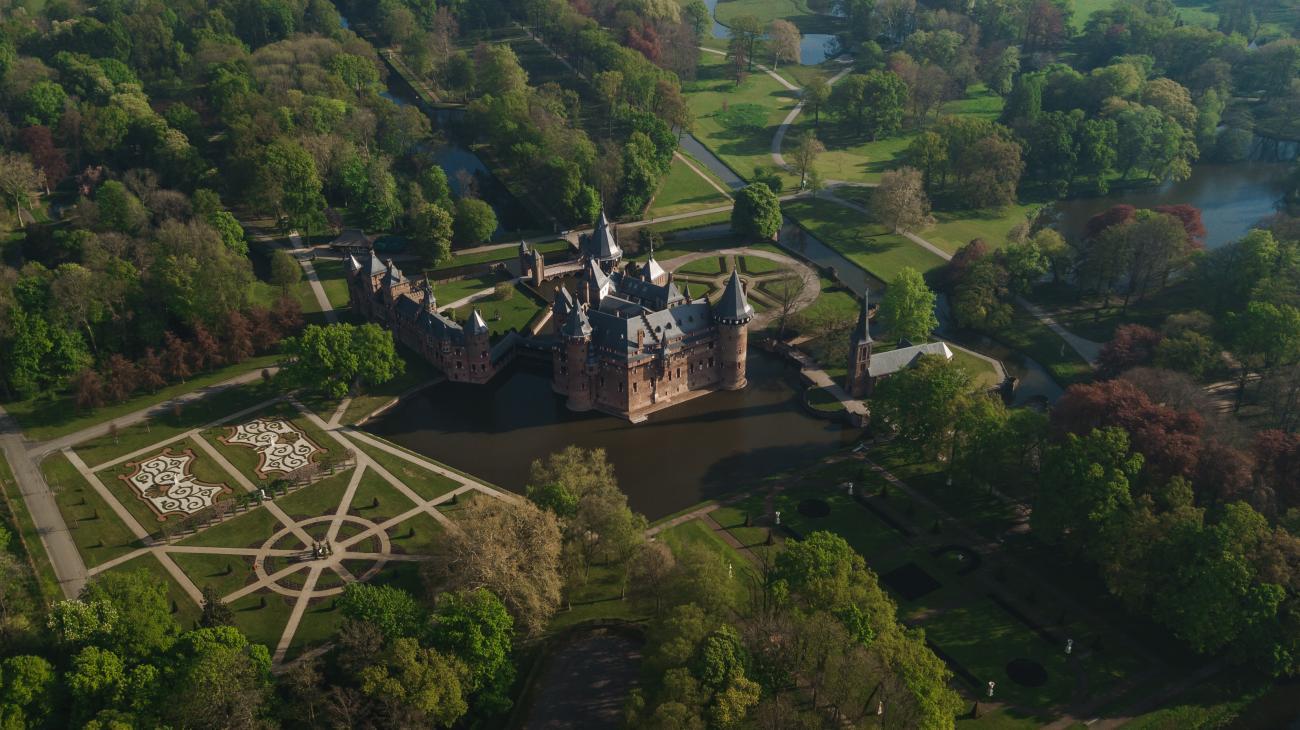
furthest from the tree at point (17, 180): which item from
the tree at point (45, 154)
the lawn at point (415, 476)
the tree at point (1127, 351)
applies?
the tree at point (1127, 351)

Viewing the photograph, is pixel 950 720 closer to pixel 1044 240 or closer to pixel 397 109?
pixel 1044 240

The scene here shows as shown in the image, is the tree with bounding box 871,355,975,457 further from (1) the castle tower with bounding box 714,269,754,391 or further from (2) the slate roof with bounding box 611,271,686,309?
(2) the slate roof with bounding box 611,271,686,309

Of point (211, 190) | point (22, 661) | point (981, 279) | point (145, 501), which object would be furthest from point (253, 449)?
point (981, 279)

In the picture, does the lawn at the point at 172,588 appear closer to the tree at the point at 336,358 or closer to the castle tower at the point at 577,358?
the tree at the point at 336,358

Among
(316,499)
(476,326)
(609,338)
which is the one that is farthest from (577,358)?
(316,499)

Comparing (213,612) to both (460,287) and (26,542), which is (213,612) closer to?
(26,542)

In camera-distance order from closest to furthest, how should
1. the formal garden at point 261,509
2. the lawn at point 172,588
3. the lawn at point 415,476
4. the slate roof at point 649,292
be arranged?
the lawn at point 172,588 → the formal garden at point 261,509 → the lawn at point 415,476 → the slate roof at point 649,292
